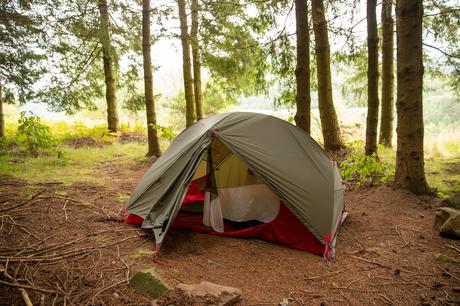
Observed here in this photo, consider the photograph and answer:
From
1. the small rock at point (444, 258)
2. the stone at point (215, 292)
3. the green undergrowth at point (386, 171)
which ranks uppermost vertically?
the green undergrowth at point (386, 171)

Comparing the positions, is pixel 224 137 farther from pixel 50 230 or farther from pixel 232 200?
pixel 50 230

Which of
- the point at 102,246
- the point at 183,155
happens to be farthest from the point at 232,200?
the point at 102,246

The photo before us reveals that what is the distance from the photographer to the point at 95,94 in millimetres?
11492

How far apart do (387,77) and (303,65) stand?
386 centimetres

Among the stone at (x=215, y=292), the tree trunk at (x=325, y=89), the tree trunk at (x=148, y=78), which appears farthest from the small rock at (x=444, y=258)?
the tree trunk at (x=148, y=78)

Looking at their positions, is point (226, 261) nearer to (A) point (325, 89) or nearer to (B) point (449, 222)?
(B) point (449, 222)

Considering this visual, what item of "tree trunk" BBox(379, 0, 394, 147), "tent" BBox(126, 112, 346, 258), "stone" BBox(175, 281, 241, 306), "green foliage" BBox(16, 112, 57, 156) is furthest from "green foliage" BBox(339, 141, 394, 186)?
"green foliage" BBox(16, 112, 57, 156)

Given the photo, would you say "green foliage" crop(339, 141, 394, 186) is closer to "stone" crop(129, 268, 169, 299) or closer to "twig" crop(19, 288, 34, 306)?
"stone" crop(129, 268, 169, 299)

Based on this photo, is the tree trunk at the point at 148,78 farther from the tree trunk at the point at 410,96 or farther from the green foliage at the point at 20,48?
the tree trunk at the point at 410,96

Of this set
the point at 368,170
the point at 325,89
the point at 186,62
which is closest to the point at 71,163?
the point at 186,62

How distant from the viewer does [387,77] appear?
8.98 metres

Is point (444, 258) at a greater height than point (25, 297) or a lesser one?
lesser

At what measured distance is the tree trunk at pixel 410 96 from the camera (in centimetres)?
487

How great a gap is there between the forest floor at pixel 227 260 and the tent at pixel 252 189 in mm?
237
